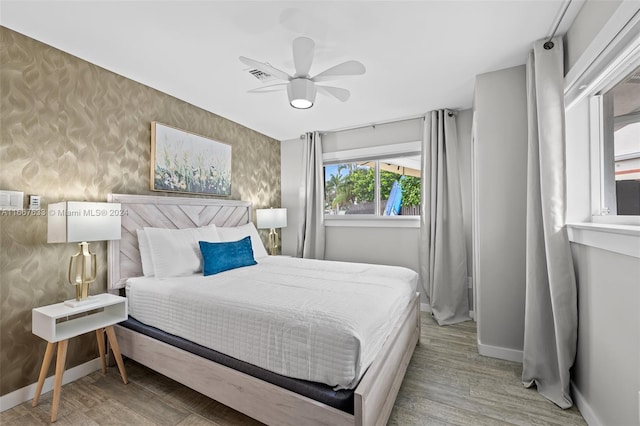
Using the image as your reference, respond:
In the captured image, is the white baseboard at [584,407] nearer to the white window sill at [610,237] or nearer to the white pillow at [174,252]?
the white window sill at [610,237]

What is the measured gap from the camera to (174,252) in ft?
8.51

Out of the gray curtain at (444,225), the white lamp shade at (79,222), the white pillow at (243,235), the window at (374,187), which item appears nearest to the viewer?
the white lamp shade at (79,222)

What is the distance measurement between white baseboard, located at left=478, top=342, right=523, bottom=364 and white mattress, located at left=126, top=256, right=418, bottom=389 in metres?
0.83

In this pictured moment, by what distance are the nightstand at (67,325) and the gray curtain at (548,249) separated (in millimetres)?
3117

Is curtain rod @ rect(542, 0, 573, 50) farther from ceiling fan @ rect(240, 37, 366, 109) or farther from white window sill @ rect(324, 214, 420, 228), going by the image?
white window sill @ rect(324, 214, 420, 228)

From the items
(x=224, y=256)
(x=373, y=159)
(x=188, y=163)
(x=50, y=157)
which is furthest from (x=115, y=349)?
(x=373, y=159)

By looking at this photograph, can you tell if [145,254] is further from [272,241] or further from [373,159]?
[373,159]

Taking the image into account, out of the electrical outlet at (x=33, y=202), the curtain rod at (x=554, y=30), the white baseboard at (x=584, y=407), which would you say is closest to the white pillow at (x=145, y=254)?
the electrical outlet at (x=33, y=202)

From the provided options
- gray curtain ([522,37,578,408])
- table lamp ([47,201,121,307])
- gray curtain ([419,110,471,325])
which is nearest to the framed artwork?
table lamp ([47,201,121,307])

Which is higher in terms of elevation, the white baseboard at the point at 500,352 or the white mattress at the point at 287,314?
the white mattress at the point at 287,314

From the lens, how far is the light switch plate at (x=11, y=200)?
1866mm

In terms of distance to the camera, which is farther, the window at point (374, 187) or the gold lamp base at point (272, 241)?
the gold lamp base at point (272, 241)

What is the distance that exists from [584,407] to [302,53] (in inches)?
116

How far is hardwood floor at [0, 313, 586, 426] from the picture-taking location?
1.75 meters
